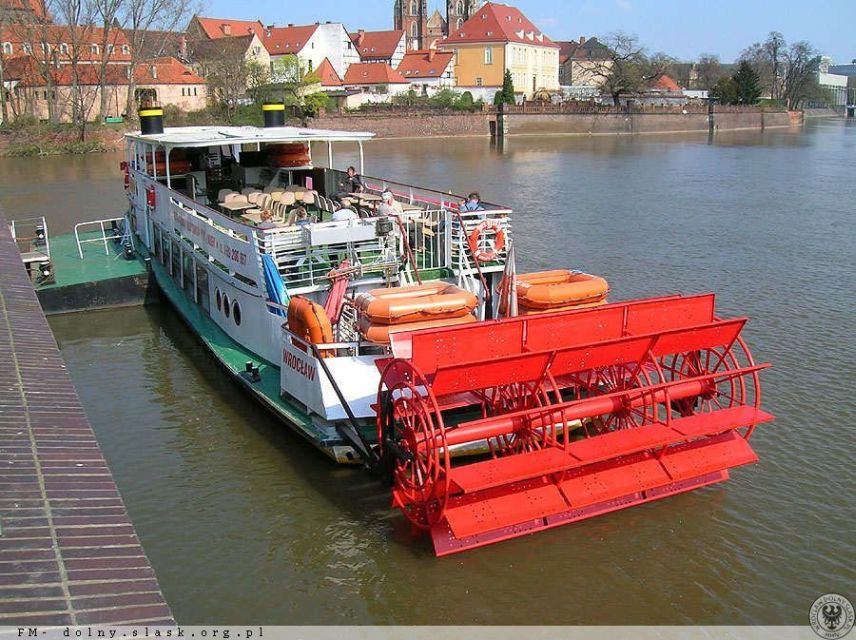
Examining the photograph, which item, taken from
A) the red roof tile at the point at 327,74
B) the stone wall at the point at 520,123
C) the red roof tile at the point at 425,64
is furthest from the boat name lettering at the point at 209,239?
the red roof tile at the point at 425,64

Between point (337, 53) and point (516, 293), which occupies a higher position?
point (337, 53)

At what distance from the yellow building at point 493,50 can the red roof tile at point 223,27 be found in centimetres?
2625

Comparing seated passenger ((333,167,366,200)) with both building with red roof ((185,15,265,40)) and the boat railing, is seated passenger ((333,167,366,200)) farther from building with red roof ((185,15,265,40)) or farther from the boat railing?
building with red roof ((185,15,265,40))

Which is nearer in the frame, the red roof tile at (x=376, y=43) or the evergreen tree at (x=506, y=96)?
the evergreen tree at (x=506, y=96)

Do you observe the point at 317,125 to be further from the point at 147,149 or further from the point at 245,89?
the point at 147,149

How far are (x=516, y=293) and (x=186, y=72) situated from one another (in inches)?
2939

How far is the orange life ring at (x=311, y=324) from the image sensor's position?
36.5ft

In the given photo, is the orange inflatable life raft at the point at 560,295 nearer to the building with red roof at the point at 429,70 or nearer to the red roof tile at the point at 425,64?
the building with red roof at the point at 429,70

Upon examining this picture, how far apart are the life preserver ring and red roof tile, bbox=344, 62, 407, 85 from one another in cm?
9274

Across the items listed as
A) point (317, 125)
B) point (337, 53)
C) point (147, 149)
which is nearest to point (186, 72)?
point (317, 125)

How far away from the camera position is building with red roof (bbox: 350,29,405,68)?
117062mm

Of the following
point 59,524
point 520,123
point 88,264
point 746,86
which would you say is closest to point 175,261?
point 88,264

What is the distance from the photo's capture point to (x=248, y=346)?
14359 millimetres

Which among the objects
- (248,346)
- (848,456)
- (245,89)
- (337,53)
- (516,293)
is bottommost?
(848,456)
